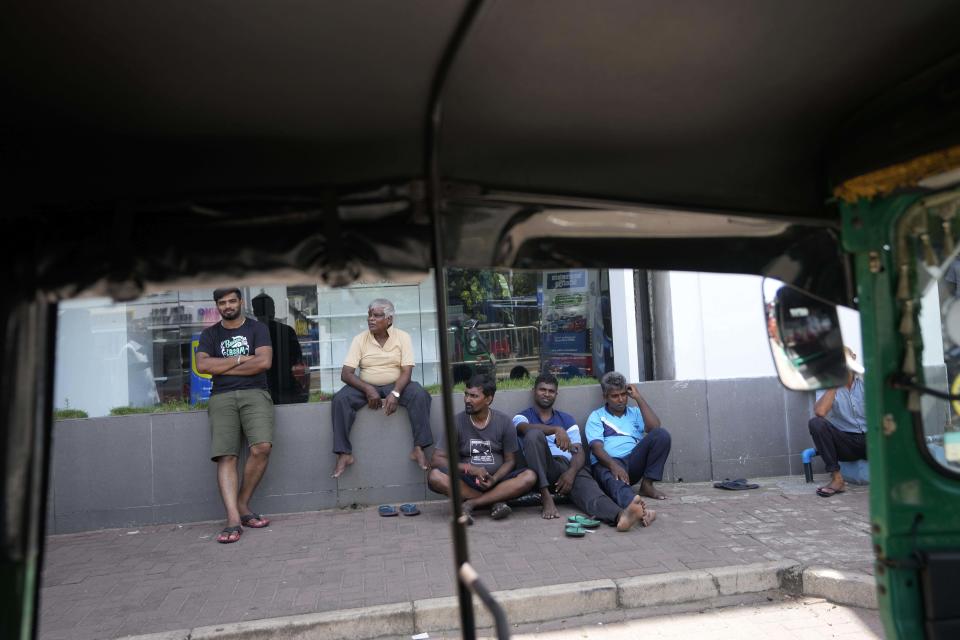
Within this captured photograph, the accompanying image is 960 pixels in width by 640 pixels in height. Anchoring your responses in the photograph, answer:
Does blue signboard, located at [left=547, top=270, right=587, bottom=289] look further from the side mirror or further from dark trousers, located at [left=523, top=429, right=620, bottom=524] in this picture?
the side mirror

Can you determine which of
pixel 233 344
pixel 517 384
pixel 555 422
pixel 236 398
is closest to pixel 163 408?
pixel 236 398

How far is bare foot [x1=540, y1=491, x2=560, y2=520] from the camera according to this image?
6.12 m

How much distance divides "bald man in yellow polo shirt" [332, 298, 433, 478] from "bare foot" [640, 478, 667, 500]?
1938 mm

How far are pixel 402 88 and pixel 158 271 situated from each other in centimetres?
85

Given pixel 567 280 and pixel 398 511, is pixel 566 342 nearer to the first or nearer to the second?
pixel 567 280

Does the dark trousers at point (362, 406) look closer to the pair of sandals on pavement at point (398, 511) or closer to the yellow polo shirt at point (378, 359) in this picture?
the yellow polo shirt at point (378, 359)

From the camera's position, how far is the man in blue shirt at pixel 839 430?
6.64 meters

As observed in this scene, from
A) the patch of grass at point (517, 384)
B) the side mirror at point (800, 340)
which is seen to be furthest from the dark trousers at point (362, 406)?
the side mirror at point (800, 340)

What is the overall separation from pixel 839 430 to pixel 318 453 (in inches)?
182

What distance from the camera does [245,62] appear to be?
1745mm

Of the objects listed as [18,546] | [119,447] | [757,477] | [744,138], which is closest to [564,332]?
[757,477]

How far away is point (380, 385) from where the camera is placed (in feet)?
22.6

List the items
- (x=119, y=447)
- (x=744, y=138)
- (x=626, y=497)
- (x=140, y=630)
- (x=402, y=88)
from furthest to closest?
(x=119, y=447) → (x=626, y=497) → (x=140, y=630) → (x=744, y=138) → (x=402, y=88)

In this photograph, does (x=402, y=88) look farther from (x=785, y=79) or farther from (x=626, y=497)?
(x=626, y=497)
